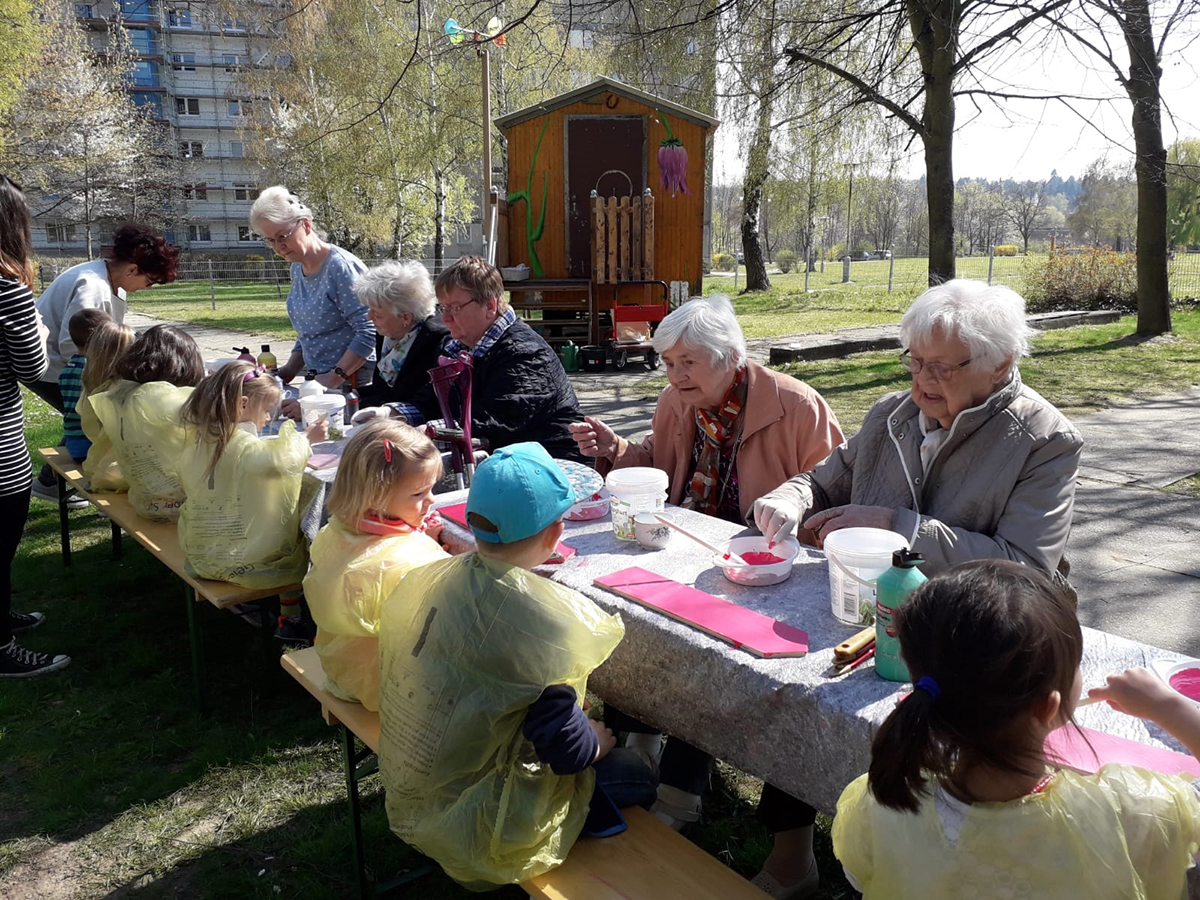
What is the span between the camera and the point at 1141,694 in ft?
4.43

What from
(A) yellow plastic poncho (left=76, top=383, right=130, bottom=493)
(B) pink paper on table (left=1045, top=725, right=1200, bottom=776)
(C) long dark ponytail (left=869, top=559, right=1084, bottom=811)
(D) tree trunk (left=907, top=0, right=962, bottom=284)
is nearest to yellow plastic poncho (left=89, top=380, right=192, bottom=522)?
(A) yellow plastic poncho (left=76, top=383, right=130, bottom=493)

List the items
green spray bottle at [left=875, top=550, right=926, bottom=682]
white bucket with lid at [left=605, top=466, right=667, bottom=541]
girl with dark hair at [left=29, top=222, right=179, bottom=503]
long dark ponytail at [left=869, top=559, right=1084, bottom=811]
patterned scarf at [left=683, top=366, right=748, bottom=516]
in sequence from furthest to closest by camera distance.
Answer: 1. girl with dark hair at [left=29, top=222, right=179, bottom=503]
2. patterned scarf at [left=683, top=366, right=748, bottom=516]
3. white bucket with lid at [left=605, top=466, right=667, bottom=541]
4. green spray bottle at [left=875, top=550, right=926, bottom=682]
5. long dark ponytail at [left=869, top=559, right=1084, bottom=811]

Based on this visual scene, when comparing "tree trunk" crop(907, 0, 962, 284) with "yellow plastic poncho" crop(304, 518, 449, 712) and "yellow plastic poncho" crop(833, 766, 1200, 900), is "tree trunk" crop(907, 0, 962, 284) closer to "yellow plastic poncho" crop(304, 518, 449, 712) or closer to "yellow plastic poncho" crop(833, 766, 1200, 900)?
"yellow plastic poncho" crop(304, 518, 449, 712)

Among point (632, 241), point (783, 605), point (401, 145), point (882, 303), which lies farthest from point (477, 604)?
point (401, 145)

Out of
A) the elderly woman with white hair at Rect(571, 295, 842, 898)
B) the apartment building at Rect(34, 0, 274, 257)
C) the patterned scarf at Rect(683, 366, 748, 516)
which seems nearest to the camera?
the elderly woman with white hair at Rect(571, 295, 842, 898)

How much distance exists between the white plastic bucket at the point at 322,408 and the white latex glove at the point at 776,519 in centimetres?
247

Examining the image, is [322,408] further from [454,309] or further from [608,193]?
[608,193]

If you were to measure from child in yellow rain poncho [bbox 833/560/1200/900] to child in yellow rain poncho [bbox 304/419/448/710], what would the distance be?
4.97ft

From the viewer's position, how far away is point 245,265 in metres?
39.4

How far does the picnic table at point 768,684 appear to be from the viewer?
1659 millimetres

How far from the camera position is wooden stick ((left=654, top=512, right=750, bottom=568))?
2.27 metres

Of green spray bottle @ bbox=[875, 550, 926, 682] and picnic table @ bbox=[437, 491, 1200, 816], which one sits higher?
green spray bottle @ bbox=[875, 550, 926, 682]

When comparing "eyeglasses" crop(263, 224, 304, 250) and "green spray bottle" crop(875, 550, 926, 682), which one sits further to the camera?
"eyeglasses" crop(263, 224, 304, 250)

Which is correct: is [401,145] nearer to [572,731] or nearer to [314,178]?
[314,178]
